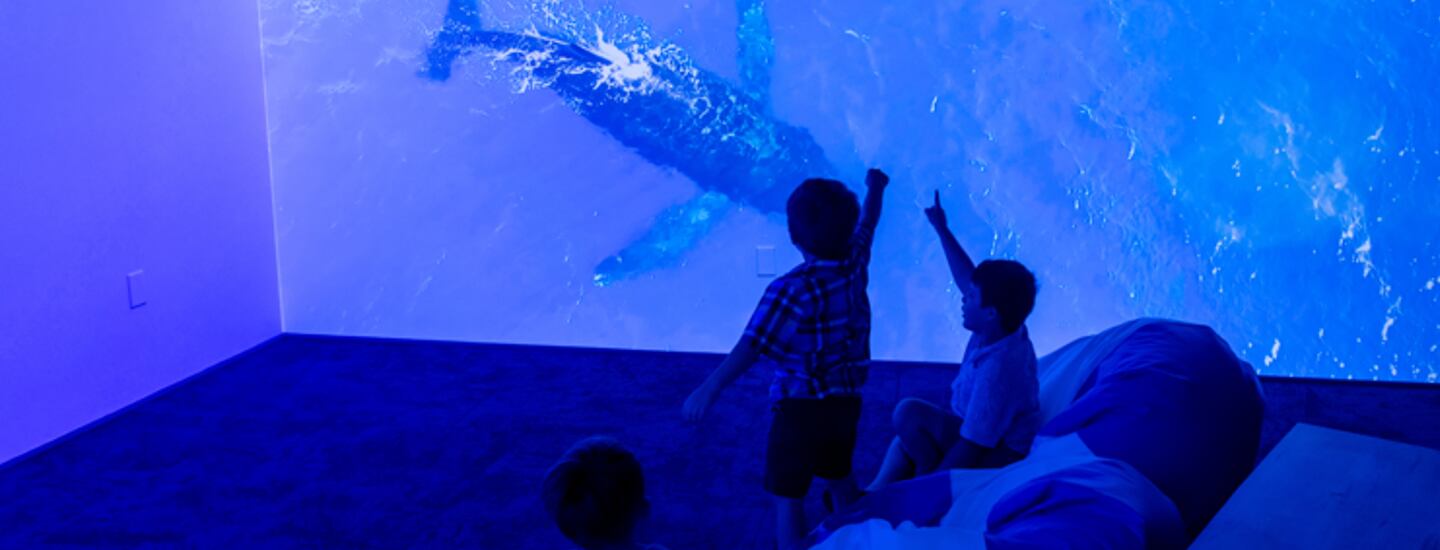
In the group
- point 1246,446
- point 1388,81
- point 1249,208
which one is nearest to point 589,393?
point 1246,446

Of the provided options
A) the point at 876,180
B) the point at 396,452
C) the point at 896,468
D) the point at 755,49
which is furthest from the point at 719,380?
the point at 755,49

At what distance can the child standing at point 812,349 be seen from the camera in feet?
7.18

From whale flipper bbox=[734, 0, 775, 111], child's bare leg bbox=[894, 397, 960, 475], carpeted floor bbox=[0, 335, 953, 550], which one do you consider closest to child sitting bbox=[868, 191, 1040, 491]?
child's bare leg bbox=[894, 397, 960, 475]

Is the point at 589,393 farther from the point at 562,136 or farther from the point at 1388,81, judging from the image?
the point at 1388,81

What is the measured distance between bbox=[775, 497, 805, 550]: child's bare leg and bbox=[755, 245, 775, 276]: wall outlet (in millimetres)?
2291

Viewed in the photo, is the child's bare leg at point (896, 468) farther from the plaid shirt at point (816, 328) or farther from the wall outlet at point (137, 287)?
the wall outlet at point (137, 287)

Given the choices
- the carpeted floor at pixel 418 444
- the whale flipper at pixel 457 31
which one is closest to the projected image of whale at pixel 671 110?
the whale flipper at pixel 457 31

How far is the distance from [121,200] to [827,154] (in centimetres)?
271

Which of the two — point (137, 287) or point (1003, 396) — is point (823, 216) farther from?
point (137, 287)

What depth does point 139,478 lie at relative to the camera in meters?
3.16

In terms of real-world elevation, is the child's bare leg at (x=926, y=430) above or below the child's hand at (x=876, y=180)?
below

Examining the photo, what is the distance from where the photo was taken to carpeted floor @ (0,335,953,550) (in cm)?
279

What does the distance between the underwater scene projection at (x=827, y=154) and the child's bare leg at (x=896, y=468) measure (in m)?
2.09

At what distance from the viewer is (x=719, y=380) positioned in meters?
2.10
